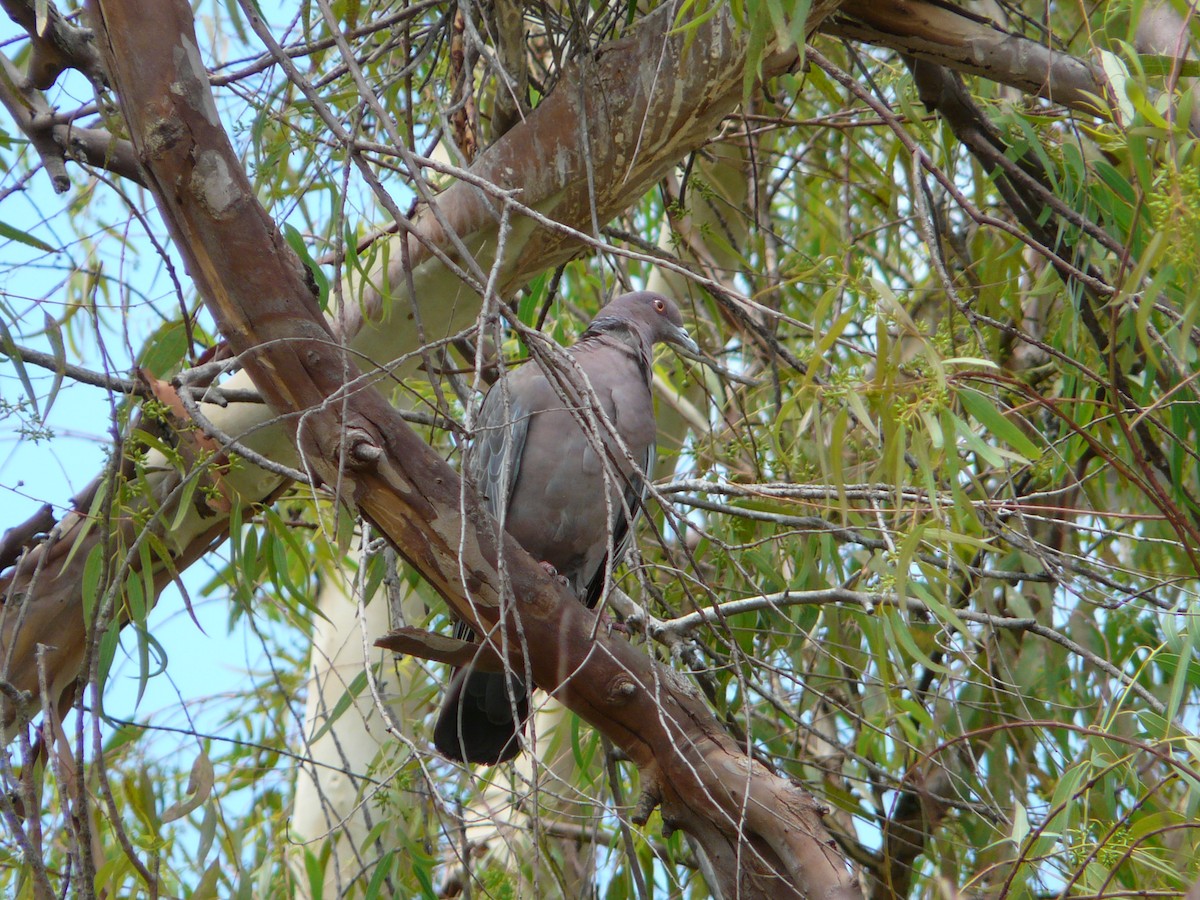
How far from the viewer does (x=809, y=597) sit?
7.71 feet

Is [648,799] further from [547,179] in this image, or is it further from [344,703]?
[547,179]

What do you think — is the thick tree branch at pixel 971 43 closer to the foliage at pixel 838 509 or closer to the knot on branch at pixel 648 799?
the foliage at pixel 838 509

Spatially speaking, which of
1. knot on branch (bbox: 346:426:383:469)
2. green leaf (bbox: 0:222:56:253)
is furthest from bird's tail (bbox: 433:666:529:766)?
green leaf (bbox: 0:222:56:253)

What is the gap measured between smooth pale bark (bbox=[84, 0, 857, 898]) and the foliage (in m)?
0.13

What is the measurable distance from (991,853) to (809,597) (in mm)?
937

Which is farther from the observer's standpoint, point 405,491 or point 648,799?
point 648,799

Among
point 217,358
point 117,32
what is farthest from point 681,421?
point 117,32

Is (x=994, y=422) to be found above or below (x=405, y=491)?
below

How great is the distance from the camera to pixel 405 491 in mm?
1786

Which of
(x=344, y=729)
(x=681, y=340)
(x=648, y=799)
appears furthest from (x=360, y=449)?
(x=344, y=729)

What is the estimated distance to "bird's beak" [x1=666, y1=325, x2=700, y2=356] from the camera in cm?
308

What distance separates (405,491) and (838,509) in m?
0.67

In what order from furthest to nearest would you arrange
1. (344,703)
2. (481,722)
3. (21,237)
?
(481,722) → (344,703) → (21,237)

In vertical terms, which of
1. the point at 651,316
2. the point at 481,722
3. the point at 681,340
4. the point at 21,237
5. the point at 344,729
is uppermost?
the point at 21,237
